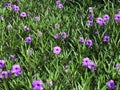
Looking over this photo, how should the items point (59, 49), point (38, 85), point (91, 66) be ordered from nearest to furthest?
point (38, 85) < point (91, 66) < point (59, 49)

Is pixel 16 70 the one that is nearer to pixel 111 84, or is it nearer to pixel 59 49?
pixel 59 49

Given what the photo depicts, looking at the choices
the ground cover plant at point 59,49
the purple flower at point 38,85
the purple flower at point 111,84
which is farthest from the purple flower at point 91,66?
the purple flower at point 38,85

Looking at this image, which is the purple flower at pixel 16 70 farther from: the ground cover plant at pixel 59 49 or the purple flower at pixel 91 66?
the purple flower at pixel 91 66

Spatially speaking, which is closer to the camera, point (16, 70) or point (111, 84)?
point (111, 84)

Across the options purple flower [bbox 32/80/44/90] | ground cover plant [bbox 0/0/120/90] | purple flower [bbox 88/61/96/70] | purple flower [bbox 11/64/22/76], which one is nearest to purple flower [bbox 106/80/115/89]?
ground cover plant [bbox 0/0/120/90]

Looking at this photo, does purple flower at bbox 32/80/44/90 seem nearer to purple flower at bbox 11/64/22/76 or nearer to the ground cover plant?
the ground cover plant

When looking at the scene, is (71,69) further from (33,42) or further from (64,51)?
(33,42)

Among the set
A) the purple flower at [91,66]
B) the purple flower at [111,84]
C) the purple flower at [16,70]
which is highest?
the purple flower at [16,70]

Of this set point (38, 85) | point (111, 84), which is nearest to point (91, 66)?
point (111, 84)
